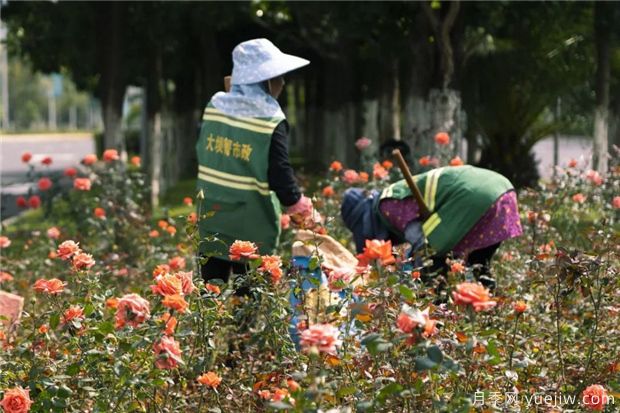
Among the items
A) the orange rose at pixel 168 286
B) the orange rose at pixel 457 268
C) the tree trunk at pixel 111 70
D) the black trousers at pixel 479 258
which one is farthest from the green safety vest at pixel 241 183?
the tree trunk at pixel 111 70

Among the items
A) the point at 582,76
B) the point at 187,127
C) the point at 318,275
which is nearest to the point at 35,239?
the point at 318,275

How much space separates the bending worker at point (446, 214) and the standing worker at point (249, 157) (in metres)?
0.56

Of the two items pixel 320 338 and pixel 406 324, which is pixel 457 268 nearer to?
pixel 406 324

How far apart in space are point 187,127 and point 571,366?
79.0ft

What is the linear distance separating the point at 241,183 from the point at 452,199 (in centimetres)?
109

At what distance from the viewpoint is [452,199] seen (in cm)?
628

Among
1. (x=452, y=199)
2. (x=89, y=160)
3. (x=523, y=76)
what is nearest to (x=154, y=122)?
(x=523, y=76)

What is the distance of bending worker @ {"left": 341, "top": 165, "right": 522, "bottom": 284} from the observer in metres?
6.24

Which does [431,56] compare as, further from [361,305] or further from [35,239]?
[361,305]

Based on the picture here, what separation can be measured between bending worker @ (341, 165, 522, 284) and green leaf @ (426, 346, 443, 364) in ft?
8.99

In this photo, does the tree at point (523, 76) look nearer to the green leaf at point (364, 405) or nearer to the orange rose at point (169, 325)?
the orange rose at point (169, 325)

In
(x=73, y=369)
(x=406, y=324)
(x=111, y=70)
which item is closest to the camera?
(x=406, y=324)

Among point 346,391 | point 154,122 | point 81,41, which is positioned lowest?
point 154,122

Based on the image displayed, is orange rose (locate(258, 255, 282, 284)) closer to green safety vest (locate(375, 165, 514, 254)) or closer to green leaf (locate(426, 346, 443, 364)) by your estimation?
green leaf (locate(426, 346, 443, 364))
